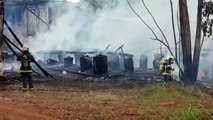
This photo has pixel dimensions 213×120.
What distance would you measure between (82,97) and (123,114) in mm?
3448

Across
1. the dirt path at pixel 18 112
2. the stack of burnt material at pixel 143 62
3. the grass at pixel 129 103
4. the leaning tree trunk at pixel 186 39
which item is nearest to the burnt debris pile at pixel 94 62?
the stack of burnt material at pixel 143 62

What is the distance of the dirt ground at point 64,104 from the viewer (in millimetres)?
11945

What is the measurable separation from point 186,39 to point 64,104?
428 inches

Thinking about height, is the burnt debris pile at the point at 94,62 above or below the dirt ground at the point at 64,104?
above

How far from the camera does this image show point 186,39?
2327cm

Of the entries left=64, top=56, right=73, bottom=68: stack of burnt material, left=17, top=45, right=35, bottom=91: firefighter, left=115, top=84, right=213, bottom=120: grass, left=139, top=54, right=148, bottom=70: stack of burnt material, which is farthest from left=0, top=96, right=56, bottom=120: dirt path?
left=139, top=54, right=148, bottom=70: stack of burnt material

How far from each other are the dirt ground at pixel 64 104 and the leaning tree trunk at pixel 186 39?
4.75 metres

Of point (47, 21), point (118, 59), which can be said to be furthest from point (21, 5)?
point (118, 59)

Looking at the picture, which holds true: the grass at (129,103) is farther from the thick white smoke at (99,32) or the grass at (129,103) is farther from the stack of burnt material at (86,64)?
the thick white smoke at (99,32)

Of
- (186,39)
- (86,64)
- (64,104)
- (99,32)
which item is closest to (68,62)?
(86,64)

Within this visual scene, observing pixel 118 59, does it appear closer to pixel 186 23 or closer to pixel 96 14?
pixel 186 23

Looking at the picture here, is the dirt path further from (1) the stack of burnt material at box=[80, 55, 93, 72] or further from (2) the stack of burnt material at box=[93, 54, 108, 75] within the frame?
(1) the stack of burnt material at box=[80, 55, 93, 72]

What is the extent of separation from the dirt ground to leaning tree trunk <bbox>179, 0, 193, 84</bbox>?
15.6 feet

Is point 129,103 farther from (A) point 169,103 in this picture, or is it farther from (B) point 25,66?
(B) point 25,66
